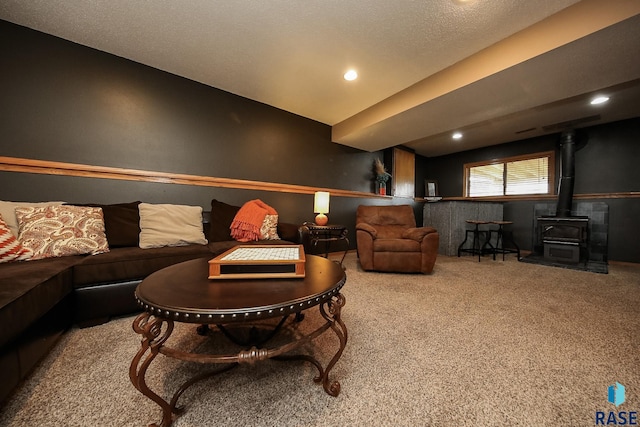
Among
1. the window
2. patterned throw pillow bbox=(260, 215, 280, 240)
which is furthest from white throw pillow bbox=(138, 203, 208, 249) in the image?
the window

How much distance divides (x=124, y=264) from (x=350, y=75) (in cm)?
263

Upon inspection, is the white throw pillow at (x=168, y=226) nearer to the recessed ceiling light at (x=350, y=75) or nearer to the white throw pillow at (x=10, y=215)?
the white throw pillow at (x=10, y=215)

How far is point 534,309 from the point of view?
1.74 meters

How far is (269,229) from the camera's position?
2.39 m

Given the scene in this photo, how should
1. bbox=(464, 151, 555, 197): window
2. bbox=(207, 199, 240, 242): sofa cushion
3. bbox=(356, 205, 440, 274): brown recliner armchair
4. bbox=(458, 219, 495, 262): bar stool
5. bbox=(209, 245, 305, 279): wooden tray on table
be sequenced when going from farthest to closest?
bbox=(464, 151, 555, 197): window → bbox=(458, 219, 495, 262): bar stool → bbox=(356, 205, 440, 274): brown recliner armchair → bbox=(207, 199, 240, 242): sofa cushion → bbox=(209, 245, 305, 279): wooden tray on table

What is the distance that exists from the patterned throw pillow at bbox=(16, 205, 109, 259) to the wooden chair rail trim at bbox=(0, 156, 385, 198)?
535 millimetres

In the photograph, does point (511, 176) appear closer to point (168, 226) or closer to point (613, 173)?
point (613, 173)

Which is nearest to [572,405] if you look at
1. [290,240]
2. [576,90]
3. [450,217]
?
[290,240]

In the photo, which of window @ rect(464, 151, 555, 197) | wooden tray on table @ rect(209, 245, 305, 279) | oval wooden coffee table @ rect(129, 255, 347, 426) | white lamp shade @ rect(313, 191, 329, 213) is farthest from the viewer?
window @ rect(464, 151, 555, 197)

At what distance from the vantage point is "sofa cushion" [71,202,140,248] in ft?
5.82

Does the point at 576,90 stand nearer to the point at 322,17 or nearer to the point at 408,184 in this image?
the point at 322,17

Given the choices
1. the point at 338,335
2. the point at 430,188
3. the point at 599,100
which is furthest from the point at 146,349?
the point at 430,188

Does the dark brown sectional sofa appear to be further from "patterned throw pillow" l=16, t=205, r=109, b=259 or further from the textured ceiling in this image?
the textured ceiling

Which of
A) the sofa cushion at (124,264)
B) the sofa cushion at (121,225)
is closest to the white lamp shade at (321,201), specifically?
the sofa cushion at (124,264)
